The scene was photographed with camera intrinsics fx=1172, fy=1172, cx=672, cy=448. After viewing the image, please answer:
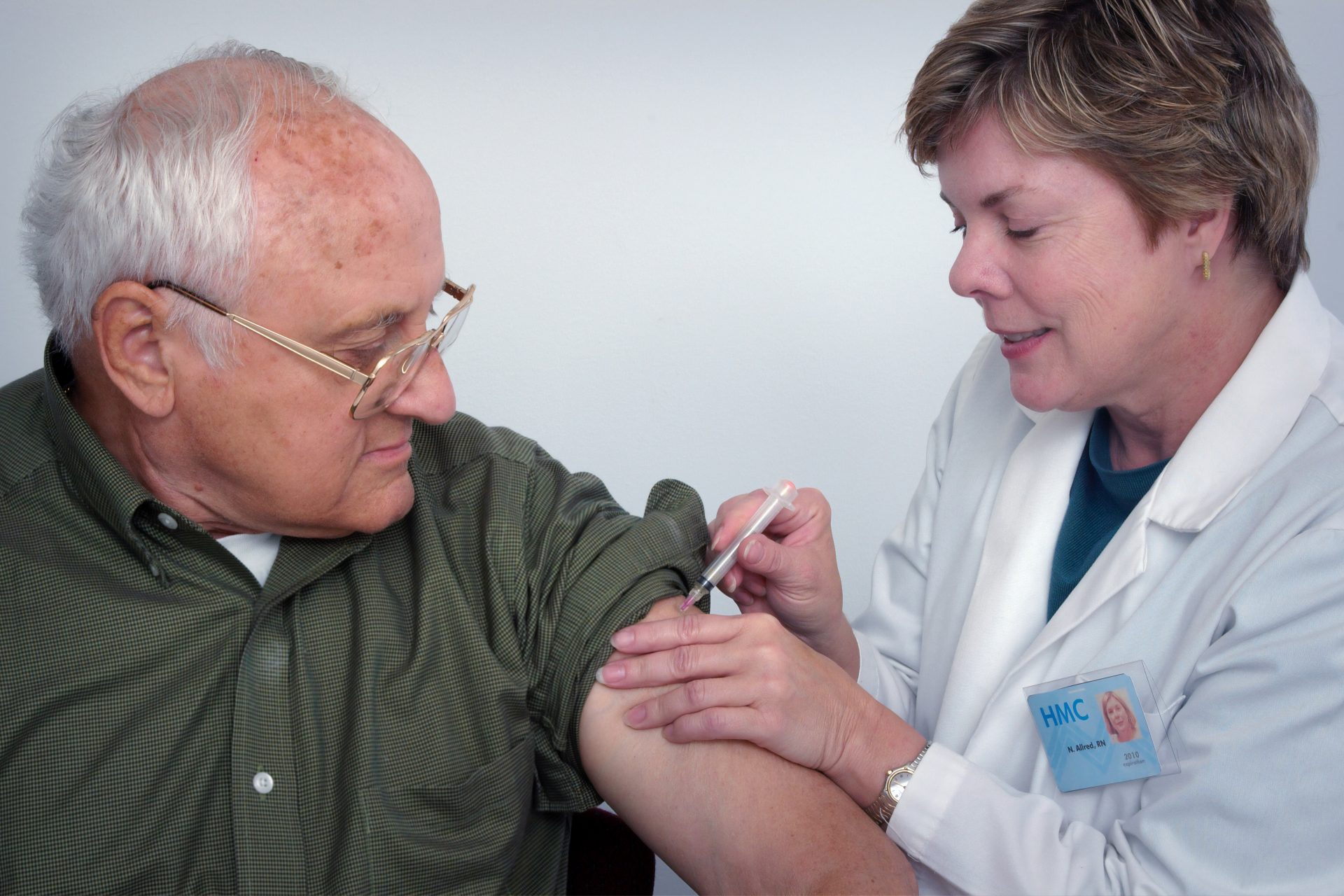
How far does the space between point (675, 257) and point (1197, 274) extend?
1.31 metres

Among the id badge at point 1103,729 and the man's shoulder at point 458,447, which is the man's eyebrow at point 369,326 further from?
the id badge at point 1103,729

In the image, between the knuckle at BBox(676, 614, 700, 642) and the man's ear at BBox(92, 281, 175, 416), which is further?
the knuckle at BBox(676, 614, 700, 642)

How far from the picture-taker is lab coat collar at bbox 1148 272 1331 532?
147cm

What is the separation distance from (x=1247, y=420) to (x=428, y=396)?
102 centimetres

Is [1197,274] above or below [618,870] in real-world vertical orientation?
above

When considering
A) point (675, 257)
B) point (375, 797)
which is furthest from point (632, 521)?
point (675, 257)

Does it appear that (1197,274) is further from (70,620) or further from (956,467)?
(70,620)

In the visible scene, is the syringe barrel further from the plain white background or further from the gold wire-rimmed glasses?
the plain white background

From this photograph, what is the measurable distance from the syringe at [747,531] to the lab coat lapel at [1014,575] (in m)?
0.35

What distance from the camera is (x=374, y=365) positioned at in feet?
4.41

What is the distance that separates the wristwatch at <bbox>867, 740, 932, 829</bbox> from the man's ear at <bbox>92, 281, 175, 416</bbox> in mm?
984

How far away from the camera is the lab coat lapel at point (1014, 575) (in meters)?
1.68

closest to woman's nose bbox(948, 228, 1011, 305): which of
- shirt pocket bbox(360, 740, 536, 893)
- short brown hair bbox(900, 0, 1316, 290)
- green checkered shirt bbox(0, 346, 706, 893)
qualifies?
short brown hair bbox(900, 0, 1316, 290)

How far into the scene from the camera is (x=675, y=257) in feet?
8.59
